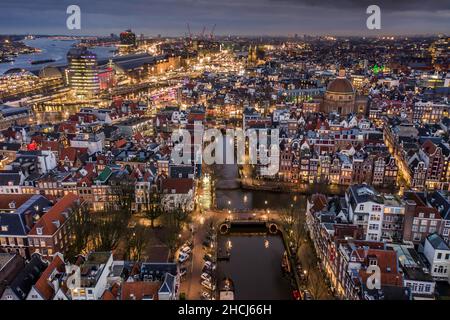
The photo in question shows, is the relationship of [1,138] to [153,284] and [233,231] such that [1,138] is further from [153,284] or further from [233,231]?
[153,284]

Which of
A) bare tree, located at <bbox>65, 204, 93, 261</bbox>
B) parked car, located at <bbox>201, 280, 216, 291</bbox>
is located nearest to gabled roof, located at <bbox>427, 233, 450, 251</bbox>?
parked car, located at <bbox>201, 280, 216, 291</bbox>

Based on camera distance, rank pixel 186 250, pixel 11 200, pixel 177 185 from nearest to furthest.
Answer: pixel 186 250 < pixel 11 200 < pixel 177 185

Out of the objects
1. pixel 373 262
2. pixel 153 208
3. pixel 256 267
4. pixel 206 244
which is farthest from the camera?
pixel 153 208

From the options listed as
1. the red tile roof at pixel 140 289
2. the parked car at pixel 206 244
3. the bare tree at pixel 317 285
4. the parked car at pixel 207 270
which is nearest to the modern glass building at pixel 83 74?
the parked car at pixel 206 244

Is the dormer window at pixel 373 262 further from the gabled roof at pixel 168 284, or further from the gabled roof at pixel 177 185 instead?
the gabled roof at pixel 177 185

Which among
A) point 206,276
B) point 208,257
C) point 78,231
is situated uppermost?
point 78,231

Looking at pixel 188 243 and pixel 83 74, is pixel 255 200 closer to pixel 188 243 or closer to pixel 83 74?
pixel 188 243

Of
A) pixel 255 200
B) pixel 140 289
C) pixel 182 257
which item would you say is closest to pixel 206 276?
pixel 182 257

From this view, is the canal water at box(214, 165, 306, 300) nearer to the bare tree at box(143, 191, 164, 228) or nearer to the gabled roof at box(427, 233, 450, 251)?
the bare tree at box(143, 191, 164, 228)

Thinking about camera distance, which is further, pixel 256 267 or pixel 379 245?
pixel 256 267
